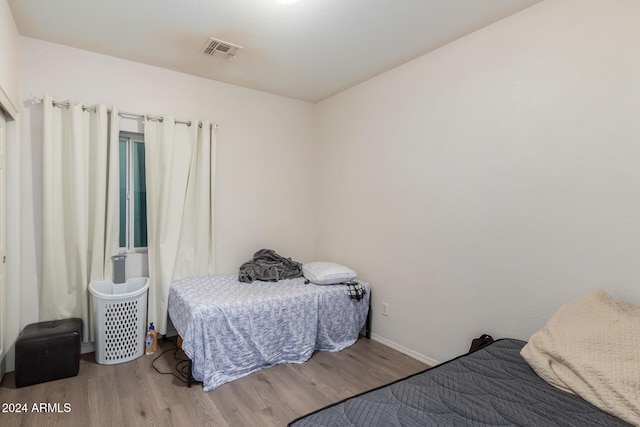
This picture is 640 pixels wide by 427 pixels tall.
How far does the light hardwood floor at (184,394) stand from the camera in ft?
6.82

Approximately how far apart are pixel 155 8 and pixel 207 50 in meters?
0.58

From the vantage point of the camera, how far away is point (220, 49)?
279cm

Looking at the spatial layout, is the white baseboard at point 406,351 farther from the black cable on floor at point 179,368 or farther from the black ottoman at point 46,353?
the black ottoman at point 46,353

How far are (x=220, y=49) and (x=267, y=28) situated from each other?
1.73ft

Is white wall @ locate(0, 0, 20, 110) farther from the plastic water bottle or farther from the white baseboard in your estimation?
the white baseboard

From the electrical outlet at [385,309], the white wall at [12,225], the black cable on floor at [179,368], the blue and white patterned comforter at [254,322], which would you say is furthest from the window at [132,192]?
the electrical outlet at [385,309]

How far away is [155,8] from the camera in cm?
227

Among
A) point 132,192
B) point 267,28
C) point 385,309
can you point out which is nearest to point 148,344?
point 132,192

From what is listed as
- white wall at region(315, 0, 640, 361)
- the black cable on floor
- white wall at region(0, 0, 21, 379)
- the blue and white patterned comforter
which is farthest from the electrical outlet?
white wall at region(0, 0, 21, 379)

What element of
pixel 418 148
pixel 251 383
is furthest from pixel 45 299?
pixel 418 148

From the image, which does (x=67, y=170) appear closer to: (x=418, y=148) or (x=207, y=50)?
(x=207, y=50)

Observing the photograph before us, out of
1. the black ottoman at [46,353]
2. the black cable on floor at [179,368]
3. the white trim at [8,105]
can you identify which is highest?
the white trim at [8,105]

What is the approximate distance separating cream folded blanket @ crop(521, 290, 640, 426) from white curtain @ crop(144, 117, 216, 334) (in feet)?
9.24

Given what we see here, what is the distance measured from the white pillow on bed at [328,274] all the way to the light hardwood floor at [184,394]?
0.68 meters
